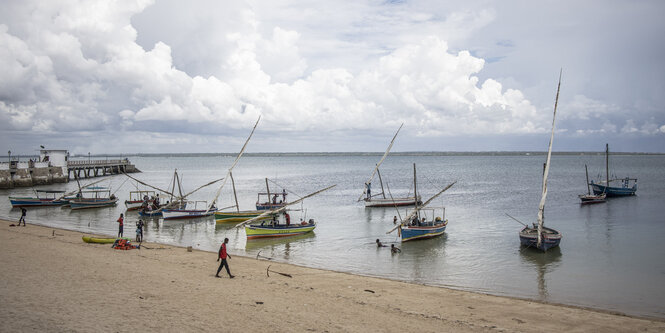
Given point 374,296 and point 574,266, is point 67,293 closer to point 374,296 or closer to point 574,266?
point 374,296

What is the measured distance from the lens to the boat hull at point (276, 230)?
27469 millimetres

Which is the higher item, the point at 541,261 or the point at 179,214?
the point at 179,214

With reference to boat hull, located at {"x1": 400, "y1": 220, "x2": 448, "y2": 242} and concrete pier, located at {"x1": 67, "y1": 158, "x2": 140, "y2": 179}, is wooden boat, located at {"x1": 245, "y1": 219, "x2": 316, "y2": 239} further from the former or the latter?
concrete pier, located at {"x1": 67, "y1": 158, "x2": 140, "y2": 179}

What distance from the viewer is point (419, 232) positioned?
26.7m

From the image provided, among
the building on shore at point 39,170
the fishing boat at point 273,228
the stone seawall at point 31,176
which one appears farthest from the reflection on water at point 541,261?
the building on shore at point 39,170

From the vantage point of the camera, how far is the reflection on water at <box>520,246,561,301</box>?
18250 mm

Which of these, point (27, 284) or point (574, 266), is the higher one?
point (27, 284)

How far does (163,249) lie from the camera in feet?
75.9

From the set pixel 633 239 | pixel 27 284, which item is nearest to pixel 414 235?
pixel 633 239

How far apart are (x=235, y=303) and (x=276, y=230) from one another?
50.2 feet

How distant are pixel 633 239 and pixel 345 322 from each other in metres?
24.8

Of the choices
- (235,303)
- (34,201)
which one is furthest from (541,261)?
(34,201)

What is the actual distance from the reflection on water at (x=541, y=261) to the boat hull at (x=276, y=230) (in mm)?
13935

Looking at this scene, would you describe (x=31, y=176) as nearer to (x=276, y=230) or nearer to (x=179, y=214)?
(x=179, y=214)
